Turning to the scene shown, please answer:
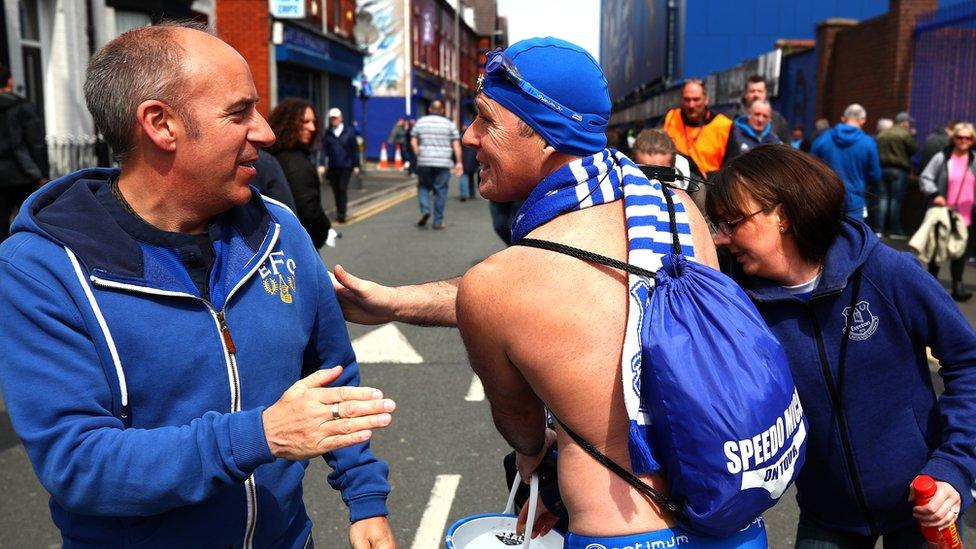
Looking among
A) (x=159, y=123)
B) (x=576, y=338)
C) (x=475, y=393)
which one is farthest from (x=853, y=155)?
(x=159, y=123)

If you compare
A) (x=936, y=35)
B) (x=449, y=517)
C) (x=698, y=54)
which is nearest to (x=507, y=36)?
(x=698, y=54)

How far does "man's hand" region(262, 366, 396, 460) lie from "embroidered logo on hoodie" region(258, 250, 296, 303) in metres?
0.41

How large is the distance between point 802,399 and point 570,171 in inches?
40.8

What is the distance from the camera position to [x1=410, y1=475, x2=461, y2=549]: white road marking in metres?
3.86

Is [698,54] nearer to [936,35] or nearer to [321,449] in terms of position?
[936,35]

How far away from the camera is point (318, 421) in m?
1.65

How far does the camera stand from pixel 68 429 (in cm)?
165

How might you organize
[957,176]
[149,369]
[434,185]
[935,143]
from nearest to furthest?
[149,369] < [957,176] < [935,143] < [434,185]

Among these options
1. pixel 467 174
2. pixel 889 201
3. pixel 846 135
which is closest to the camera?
pixel 846 135

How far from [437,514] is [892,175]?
39.4 feet

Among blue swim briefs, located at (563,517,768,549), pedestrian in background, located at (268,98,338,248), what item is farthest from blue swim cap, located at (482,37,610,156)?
pedestrian in background, located at (268,98,338,248)

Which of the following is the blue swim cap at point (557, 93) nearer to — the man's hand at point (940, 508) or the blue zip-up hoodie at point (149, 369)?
the blue zip-up hoodie at point (149, 369)

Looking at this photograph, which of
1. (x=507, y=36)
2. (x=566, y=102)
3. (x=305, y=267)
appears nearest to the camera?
(x=566, y=102)

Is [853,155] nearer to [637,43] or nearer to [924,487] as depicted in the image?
[924,487]
